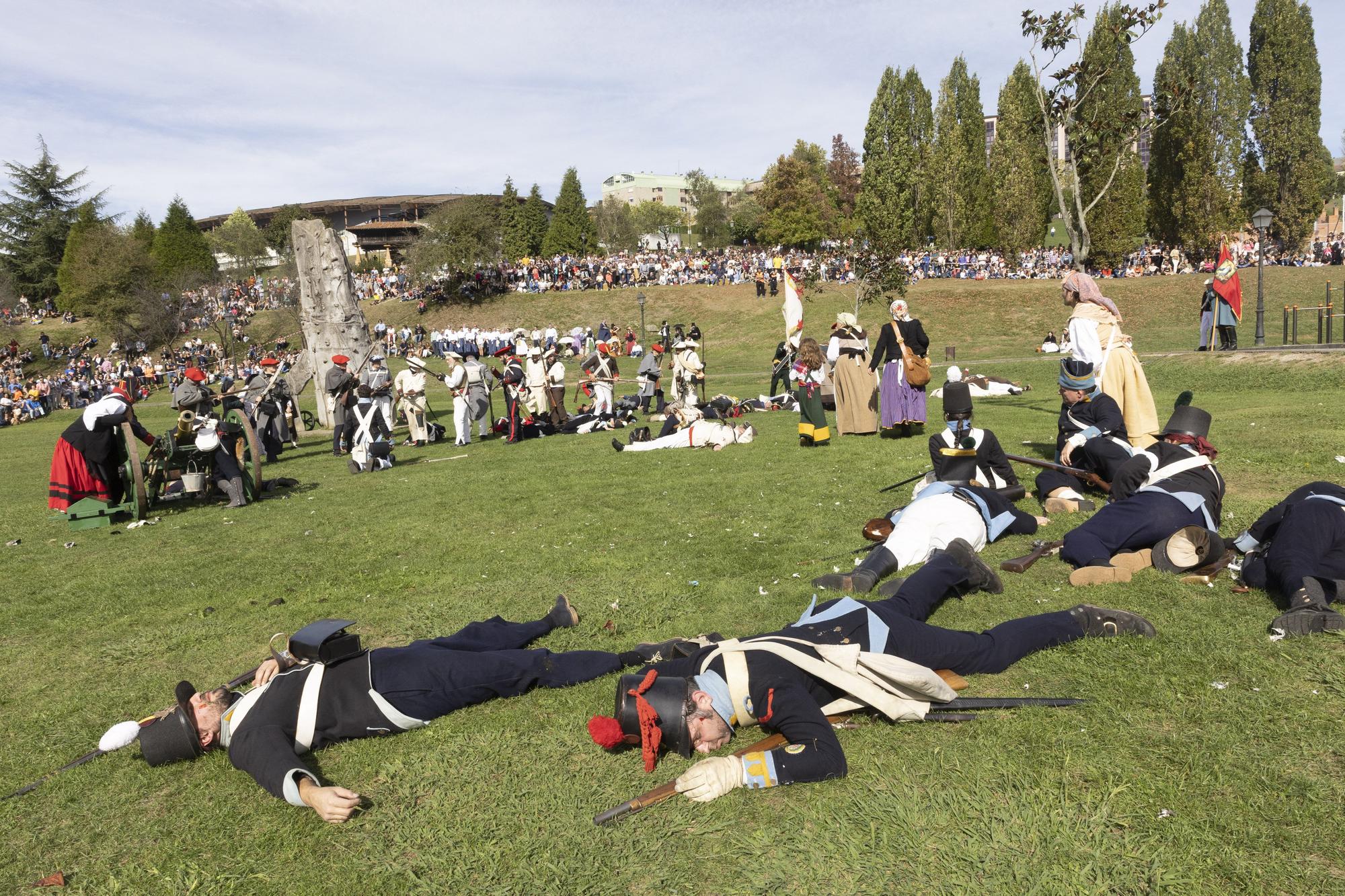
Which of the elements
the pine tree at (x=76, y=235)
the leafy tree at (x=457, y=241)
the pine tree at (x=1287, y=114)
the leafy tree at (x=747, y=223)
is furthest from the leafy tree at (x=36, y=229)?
the pine tree at (x=1287, y=114)

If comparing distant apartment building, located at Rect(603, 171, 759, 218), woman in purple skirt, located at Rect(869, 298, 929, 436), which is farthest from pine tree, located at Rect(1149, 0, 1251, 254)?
distant apartment building, located at Rect(603, 171, 759, 218)

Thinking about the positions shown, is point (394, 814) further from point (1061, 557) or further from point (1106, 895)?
point (1061, 557)

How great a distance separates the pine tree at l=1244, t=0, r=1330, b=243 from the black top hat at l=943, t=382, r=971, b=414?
50.0 m

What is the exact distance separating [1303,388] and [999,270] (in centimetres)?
3455

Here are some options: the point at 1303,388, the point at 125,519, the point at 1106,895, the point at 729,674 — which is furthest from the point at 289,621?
the point at 1303,388

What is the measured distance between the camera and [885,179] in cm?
4641

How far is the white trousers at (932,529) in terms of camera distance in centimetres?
641

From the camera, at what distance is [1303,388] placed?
51.5ft

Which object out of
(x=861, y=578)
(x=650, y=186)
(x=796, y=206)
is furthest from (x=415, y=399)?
(x=650, y=186)

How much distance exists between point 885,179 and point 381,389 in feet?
124

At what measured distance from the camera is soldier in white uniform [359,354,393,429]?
15.1 meters

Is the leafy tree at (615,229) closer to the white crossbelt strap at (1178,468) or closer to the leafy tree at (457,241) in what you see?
the leafy tree at (457,241)

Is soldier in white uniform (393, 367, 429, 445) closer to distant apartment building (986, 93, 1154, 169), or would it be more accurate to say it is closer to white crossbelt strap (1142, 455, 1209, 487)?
white crossbelt strap (1142, 455, 1209, 487)

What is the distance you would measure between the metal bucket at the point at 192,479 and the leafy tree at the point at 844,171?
223ft
